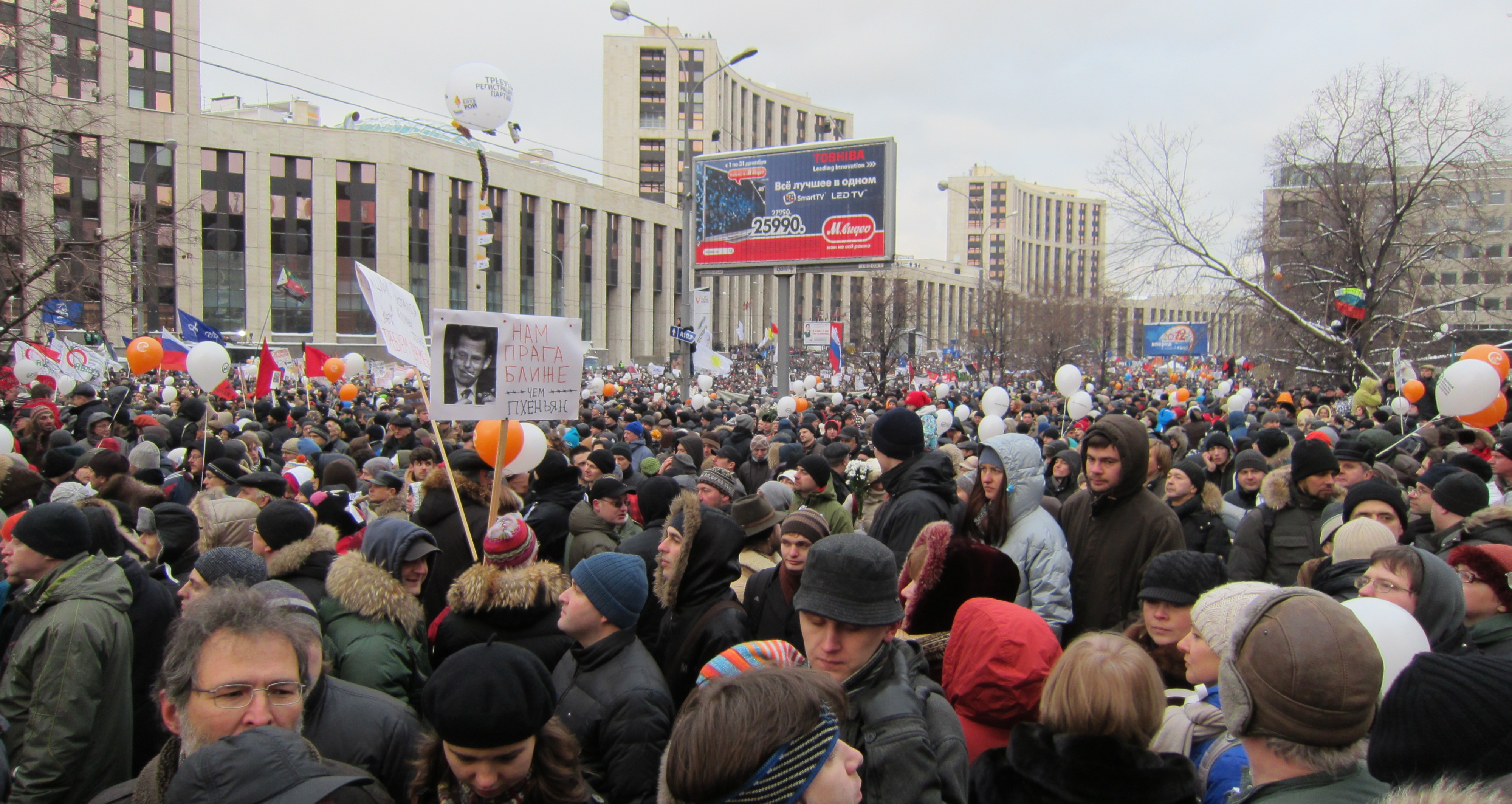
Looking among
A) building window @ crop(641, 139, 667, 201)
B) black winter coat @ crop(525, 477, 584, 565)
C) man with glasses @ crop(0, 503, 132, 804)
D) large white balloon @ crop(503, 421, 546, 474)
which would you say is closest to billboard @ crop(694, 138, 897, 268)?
large white balloon @ crop(503, 421, 546, 474)

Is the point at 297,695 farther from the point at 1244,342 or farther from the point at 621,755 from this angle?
the point at 1244,342

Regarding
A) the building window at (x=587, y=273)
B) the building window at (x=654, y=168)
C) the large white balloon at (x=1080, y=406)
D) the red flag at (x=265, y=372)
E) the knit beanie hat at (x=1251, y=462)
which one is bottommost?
the knit beanie hat at (x=1251, y=462)

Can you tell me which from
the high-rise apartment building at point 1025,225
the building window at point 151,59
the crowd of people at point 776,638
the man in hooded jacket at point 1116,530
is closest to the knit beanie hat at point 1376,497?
the crowd of people at point 776,638

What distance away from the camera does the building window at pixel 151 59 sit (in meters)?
58.0

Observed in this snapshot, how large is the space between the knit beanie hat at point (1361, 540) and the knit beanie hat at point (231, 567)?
4.38 meters

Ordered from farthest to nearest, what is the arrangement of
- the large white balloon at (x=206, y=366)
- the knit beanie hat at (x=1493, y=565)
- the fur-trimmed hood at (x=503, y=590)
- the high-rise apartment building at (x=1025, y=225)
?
1. the high-rise apartment building at (x=1025, y=225)
2. the large white balloon at (x=206, y=366)
3. the fur-trimmed hood at (x=503, y=590)
4. the knit beanie hat at (x=1493, y=565)

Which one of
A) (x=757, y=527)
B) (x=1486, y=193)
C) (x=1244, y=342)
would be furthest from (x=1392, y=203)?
(x=757, y=527)

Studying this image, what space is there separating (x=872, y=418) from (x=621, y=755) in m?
13.3

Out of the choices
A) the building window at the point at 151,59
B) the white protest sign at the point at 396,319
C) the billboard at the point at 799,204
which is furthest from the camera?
the building window at the point at 151,59

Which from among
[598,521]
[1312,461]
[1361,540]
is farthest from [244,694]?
[1312,461]

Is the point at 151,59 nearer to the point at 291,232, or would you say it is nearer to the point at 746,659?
the point at 291,232

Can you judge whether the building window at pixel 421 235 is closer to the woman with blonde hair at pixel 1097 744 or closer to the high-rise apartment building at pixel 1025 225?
the woman with blonde hair at pixel 1097 744

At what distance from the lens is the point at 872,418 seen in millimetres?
15711

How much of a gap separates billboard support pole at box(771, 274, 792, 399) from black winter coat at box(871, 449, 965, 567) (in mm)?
16843
